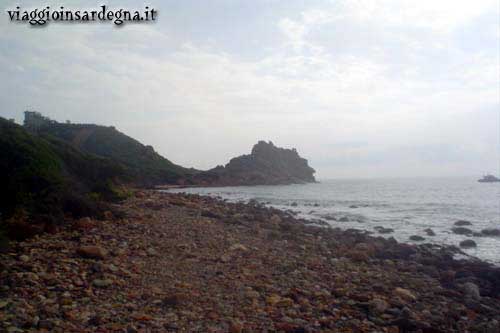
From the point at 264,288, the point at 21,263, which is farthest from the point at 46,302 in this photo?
the point at 264,288

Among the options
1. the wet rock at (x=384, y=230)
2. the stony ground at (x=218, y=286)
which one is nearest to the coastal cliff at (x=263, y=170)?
the wet rock at (x=384, y=230)

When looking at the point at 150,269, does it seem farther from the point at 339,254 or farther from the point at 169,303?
the point at 339,254

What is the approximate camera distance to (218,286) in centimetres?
754

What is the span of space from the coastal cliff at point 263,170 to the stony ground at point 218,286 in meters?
62.3

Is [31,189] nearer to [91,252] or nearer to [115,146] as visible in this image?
[91,252]

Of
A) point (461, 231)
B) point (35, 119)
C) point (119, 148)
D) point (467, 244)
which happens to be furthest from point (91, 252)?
point (119, 148)

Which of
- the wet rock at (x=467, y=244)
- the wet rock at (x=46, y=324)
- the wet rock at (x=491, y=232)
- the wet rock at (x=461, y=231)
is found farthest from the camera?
the wet rock at (x=461, y=231)

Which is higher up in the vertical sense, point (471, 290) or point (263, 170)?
point (263, 170)

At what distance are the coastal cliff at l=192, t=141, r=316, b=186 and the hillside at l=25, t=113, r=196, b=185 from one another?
7776 mm

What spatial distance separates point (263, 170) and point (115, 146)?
44201 millimetres

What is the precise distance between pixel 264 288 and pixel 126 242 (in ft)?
12.8

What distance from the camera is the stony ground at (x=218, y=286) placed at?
572 cm

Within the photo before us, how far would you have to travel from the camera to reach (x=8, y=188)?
9.86 m

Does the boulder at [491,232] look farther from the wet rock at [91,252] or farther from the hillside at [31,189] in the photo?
the wet rock at [91,252]
